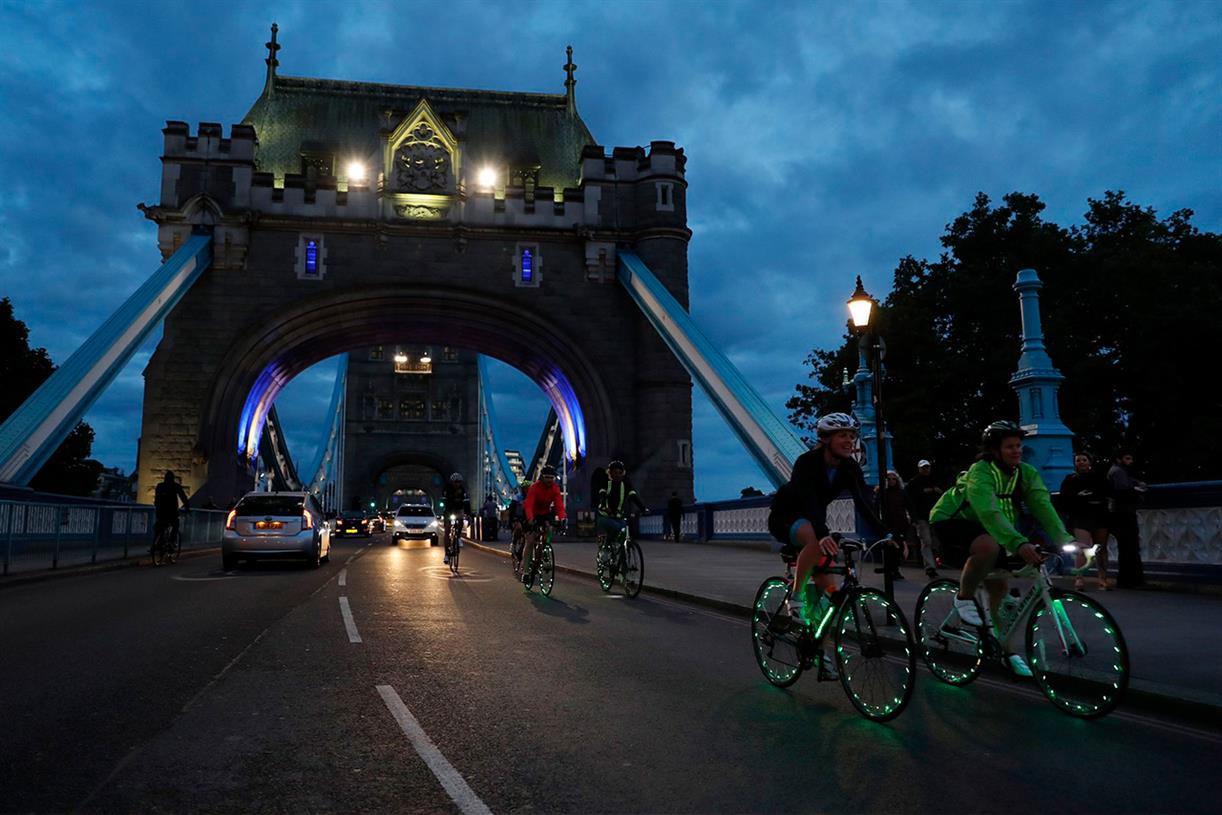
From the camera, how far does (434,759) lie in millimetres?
4176

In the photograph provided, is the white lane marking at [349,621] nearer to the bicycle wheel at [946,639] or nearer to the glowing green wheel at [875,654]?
the glowing green wheel at [875,654]

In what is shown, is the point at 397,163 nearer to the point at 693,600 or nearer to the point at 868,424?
the point at 868,424

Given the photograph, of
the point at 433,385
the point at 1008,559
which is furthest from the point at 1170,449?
the point at 433,385

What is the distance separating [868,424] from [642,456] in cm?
1375

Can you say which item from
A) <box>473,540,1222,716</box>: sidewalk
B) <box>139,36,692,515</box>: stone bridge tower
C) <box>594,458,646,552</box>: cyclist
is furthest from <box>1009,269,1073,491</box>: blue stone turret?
<box>139,36,692,515</box>: stone bridge tower

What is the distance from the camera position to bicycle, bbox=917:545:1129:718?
4.85 m

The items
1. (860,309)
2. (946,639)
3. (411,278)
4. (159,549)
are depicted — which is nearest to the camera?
(946,639)

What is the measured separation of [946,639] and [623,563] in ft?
20.6

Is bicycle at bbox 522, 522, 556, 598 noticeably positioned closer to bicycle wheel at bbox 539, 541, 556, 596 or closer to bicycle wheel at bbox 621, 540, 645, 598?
bicycle wheel at bbox 539, 541, 556, 596

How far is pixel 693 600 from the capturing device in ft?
36.5

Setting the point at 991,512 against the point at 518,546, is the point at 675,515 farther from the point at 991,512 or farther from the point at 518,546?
the point at 991,512

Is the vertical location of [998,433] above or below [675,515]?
above

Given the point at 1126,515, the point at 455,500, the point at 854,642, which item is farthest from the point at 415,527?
the point at 854,642

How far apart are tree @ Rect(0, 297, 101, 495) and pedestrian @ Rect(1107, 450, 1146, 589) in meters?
40.1
